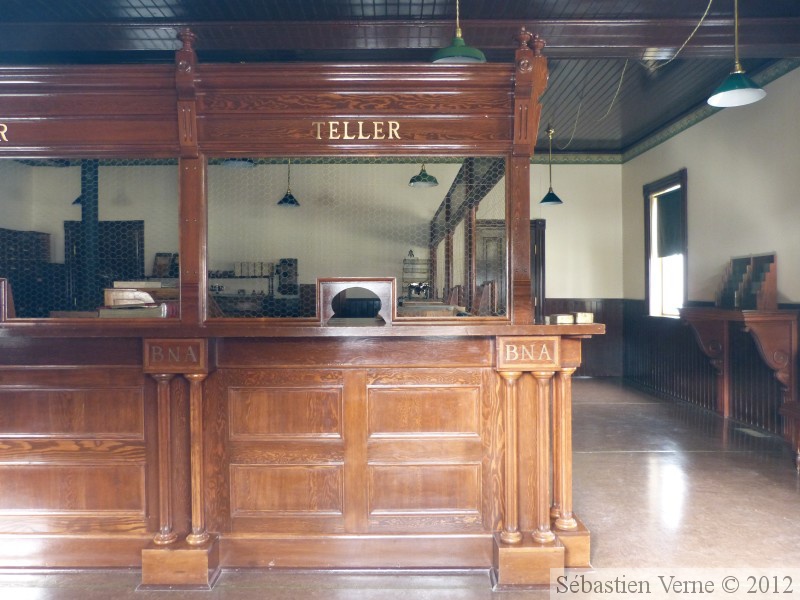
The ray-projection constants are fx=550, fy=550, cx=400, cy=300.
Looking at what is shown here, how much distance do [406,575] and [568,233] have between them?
7.49 meters

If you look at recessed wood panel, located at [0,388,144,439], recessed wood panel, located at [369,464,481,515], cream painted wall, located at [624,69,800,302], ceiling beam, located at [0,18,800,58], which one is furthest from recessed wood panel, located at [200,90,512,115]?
cream painted wall, located at [624,69,800,302]

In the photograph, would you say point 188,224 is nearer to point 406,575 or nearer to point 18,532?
point 18,532

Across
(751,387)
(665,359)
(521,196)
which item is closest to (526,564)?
(521,196)

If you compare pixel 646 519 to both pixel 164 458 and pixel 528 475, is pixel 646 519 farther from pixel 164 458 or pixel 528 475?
pixel 164 458

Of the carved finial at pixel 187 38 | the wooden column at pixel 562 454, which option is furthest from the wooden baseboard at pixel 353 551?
the carved finial at pixel 187 38

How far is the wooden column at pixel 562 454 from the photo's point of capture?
8.93ft

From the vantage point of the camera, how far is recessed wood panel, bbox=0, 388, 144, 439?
2.74 metres

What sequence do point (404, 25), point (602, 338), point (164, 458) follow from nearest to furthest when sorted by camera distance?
1. point (164, 458)
2. point (404, 25)
3. point (602, 338)

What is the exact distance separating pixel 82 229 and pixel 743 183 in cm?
770

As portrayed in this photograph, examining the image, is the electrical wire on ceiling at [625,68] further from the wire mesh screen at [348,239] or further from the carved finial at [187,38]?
the carved finial at [187,38]

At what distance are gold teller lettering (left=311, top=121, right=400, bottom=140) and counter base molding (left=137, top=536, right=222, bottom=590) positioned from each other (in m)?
2.07

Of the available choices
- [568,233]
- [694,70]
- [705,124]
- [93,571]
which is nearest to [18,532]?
[93,571]

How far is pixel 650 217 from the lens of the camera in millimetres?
8055

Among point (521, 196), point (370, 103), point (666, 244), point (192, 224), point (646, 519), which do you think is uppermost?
point (370, 103)
